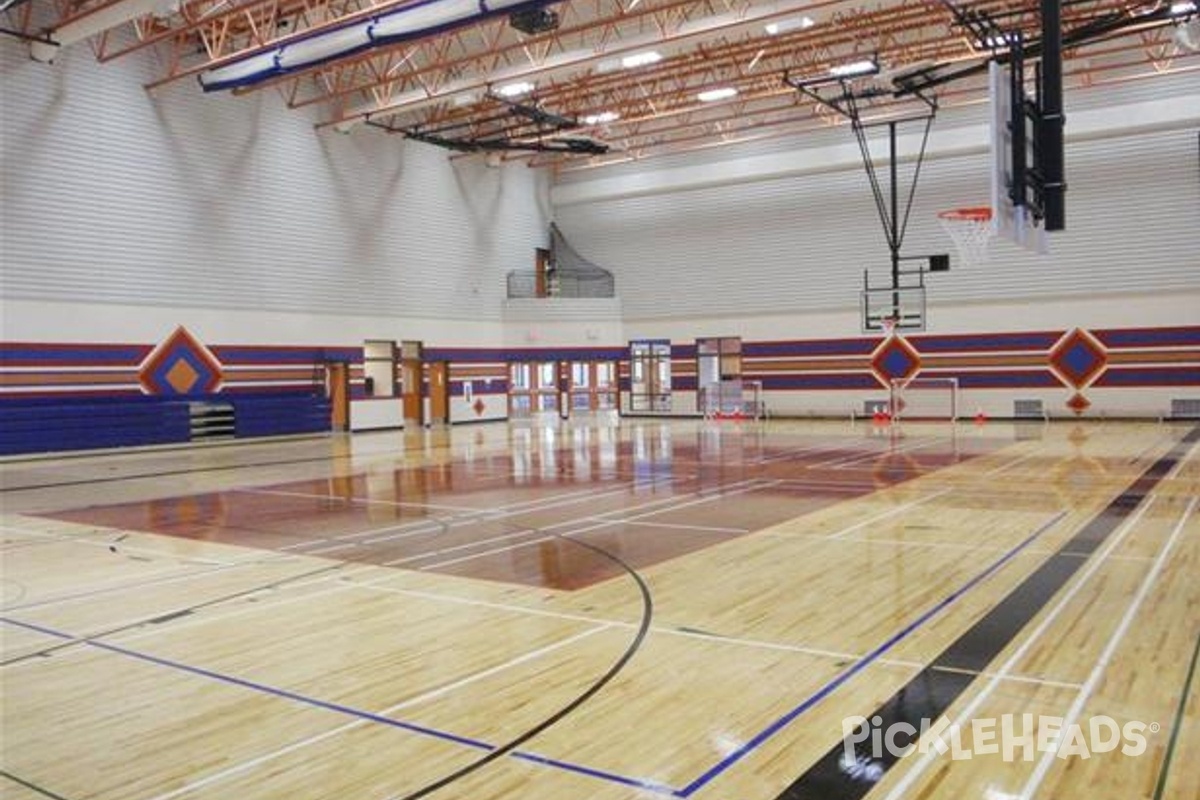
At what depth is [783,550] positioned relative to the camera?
9.65 m

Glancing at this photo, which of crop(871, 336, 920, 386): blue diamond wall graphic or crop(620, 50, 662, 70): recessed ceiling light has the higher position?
crop(620, 50, 662, 70): recessed ceiling light

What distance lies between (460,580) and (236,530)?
442cm

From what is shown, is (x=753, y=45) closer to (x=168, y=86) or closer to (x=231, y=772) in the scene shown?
(x=168, y=86)

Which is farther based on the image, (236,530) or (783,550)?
(236,530)

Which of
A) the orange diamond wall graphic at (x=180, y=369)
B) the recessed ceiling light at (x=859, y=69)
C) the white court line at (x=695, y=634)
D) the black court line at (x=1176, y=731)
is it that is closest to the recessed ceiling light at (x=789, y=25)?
A: the recessed ceiling light at (x=859, y=69)

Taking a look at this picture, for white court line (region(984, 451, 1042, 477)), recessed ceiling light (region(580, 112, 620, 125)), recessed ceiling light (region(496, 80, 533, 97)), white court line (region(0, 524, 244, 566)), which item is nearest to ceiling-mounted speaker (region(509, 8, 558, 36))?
recessed ceiling light (region(496, 80, 533, 97))

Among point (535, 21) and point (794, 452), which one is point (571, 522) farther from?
point (535, 21)

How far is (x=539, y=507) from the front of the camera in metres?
13.1

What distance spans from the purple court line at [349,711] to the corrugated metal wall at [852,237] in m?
27.5

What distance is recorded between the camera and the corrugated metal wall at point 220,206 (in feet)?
70.2

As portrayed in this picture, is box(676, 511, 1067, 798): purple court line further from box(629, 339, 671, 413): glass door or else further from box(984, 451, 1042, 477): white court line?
box(629, 339, 671, 413): glass door

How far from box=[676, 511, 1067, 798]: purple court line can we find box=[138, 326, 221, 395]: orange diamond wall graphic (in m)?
21.2

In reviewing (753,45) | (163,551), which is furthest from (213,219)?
(163,551)

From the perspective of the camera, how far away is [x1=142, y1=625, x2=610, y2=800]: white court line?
170 inches
